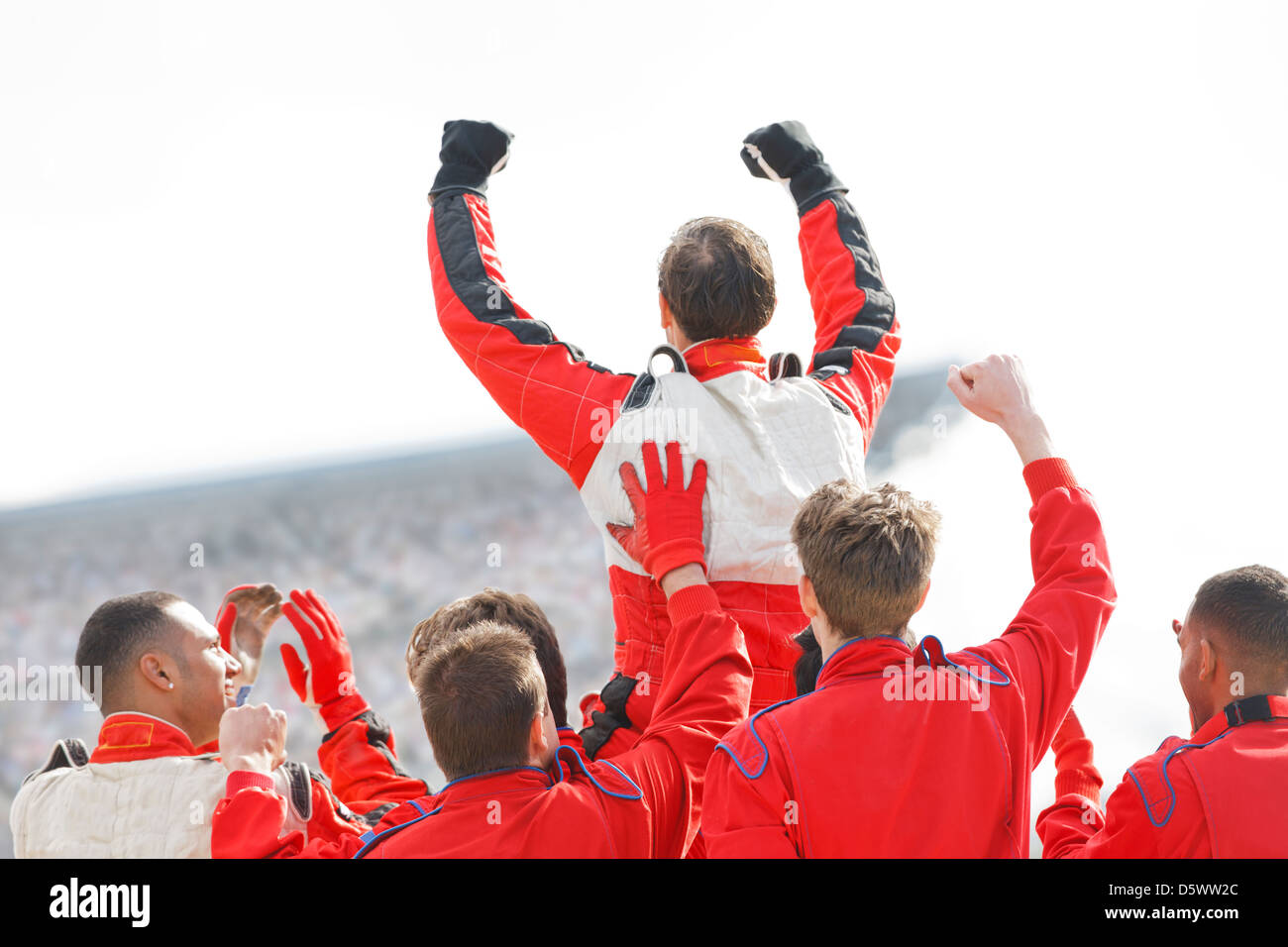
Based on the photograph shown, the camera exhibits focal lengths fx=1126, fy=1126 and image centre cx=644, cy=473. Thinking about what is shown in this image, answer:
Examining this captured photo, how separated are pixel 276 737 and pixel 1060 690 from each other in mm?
1384

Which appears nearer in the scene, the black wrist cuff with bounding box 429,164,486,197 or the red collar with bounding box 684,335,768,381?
the red collar with bounding box 684,335,768,381

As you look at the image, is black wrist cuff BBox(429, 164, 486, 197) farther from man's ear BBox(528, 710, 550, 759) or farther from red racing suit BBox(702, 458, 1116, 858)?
red racing suit BBox(702, 458, 1116, 858)

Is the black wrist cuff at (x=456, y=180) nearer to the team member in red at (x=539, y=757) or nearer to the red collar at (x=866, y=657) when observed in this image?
the team member in red at (x=539, y=757)

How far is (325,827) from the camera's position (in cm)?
217

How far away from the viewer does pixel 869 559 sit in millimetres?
1766

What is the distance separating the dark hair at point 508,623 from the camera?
87.3 inches

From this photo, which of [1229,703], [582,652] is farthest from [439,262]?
[582,652]

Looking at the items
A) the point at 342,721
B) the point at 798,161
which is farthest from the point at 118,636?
the point at 798,161

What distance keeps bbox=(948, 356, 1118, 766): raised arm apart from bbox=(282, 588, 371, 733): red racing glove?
4.99 ft

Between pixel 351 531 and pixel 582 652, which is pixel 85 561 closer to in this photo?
pixel 351 531

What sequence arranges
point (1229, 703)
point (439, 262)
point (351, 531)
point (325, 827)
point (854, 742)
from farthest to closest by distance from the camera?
point (351, 531) < point (439, 262) < point (325, 827) < point (1229, 703) < point (854, 742)

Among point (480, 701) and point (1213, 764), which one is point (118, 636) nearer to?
point (480, 701)

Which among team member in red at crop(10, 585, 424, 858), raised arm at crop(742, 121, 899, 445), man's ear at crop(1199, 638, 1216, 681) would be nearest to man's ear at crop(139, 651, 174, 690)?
team member in red at crop(10, 585, 424, 858)

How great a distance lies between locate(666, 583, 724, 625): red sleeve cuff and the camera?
1.95 m
